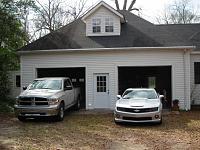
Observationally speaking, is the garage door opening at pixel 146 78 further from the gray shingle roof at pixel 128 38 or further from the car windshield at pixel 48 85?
the car windshield at pixel 48 85

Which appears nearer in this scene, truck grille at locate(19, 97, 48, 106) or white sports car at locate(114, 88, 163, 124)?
white sports car at locate(114, 88, 163, 124)

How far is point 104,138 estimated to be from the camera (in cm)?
1199

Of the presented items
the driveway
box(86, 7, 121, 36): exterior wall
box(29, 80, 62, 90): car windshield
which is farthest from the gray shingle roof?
the driveway

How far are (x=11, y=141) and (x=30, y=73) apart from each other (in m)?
10.6

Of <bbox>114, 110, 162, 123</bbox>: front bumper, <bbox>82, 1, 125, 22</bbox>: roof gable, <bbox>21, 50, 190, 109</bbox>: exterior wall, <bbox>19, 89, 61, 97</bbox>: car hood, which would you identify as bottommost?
<bbox>114, 110, 162, 123</bbox>: front bumper

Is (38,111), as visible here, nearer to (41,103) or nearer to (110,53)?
(41,103)

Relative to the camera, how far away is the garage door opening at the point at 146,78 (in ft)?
86.5

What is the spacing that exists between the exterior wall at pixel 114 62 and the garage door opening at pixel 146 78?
5758 millimetres

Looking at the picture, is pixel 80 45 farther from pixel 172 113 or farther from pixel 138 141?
pixel 138 141

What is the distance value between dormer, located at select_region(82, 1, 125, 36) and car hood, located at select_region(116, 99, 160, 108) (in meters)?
7.10

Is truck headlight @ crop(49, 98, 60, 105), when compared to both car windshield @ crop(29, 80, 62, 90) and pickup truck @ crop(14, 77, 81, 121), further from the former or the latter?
car windshield @ crop(29, 80, 62, 90)

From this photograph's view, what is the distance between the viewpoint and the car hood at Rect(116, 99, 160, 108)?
14.7 m

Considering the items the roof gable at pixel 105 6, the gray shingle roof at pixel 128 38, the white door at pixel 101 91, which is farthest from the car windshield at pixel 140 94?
the roof gable at pixel 105 6

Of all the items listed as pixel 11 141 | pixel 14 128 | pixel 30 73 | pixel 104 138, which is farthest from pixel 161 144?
pixel 30 73
